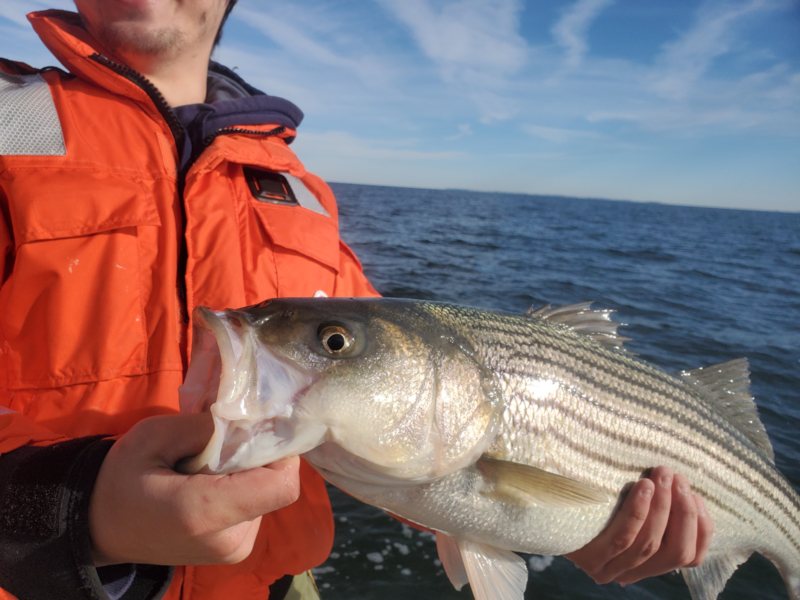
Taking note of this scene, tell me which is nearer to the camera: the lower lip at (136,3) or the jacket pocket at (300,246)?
the lower lip at (136,3)

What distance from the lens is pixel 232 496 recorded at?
3.61ft

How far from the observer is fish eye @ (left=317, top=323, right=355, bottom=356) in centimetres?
148

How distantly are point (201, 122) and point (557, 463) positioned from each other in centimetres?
240

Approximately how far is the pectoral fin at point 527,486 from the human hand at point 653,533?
371mm

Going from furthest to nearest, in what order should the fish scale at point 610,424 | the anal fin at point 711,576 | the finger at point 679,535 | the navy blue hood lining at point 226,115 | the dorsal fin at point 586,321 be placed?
the anal fin at point 711,576
the navy blue hood lining at point 226,115
the dorsal fin at point 586,321
the finger at point 679,535
the fish scale at point 610,424

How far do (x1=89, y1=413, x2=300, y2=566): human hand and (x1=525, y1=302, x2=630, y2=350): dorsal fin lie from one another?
61.1 inches

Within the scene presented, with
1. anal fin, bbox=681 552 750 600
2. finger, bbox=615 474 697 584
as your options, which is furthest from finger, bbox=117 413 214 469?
anal fin, bbox=681 552 750 600

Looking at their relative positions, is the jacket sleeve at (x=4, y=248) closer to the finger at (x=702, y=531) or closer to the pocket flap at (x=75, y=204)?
the pocket flap at (x=75, y=204)

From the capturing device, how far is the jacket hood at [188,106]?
2.10m

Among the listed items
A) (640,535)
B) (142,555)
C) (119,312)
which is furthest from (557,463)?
(119,312)

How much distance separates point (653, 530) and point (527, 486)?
0.83 m

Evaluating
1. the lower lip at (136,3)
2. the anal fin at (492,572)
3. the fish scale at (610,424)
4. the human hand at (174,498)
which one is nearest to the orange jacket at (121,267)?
the lower lip at (136,3)

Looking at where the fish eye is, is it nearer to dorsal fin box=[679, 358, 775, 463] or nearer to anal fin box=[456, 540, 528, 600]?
anal fin box=[456, 540, 528, 600]

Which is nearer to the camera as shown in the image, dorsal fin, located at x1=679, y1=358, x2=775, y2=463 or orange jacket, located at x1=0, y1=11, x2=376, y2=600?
orange jacket, located at x1=0, y1=11, x2=376, y2=600
